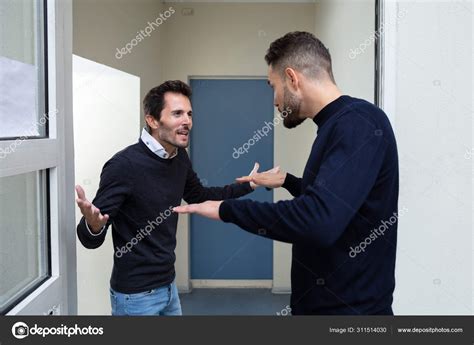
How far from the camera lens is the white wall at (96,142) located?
2.53 m

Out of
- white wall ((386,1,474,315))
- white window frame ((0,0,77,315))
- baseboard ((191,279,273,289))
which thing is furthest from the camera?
baseboard ((191,279,273,289))

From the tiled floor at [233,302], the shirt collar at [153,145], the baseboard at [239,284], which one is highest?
the shirt collar at [153,145]

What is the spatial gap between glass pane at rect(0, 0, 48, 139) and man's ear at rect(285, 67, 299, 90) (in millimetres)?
555

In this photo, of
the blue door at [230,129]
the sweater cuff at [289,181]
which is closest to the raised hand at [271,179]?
the sweater cuff at [289,181]

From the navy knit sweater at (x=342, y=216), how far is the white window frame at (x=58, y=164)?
0.41m

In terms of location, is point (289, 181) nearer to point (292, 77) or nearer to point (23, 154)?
point (292, 77)

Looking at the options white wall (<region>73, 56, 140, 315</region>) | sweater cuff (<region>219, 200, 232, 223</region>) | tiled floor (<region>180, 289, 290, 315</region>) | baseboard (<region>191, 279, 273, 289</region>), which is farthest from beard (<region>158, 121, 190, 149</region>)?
baseboard (<region>191, 279, 273, 289</region>)

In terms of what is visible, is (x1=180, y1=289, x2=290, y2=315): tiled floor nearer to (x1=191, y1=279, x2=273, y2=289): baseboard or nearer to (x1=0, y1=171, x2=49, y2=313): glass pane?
(x1=191, y1=279, x2=273, y2=289): baseboard

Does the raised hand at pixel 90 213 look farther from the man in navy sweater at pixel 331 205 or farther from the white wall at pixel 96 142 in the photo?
the white wall at pixel 96 142

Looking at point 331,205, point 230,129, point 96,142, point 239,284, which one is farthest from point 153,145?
point 239,284

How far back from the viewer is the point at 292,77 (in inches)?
43.4

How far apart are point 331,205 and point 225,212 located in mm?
215

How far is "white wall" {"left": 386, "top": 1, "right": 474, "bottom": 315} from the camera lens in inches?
48.4

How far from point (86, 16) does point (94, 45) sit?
138 millimetres
